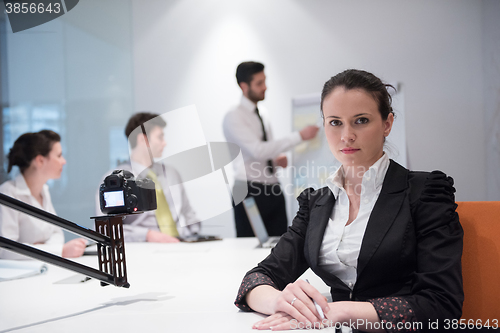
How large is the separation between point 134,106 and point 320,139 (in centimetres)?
193

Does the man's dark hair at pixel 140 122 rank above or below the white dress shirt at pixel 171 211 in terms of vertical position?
above

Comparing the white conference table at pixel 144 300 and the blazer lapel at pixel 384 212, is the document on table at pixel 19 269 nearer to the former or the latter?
the white conference table at pixel 144 300

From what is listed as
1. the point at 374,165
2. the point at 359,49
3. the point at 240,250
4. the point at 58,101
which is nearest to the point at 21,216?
the point at 240,250

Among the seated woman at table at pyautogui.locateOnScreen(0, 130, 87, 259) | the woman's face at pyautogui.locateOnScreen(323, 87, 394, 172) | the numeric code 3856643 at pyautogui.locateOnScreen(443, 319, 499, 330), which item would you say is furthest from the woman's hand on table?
the seated woman at table at pyautogui.locateOnScreen(0, 130, 87, 259)

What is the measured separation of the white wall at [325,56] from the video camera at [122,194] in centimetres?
251

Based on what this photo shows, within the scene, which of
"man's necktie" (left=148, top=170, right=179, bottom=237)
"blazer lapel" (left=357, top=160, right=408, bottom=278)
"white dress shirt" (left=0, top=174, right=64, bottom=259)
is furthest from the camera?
"man's necktie" (left=148, top=170, right=179, bottom=237)

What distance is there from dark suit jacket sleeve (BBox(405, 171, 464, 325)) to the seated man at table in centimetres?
193

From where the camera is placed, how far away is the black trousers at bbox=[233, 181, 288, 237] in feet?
11.1

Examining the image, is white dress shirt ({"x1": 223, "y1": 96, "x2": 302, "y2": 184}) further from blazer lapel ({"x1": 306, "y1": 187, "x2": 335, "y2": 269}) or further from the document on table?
blazer lapel ({"x1": 306, "y1": 187, "x2": 335, "y2": 269})

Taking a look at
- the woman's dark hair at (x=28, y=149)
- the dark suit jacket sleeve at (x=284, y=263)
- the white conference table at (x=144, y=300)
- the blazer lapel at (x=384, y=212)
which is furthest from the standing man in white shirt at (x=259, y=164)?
the blazer lapel at (x=384, y=212)

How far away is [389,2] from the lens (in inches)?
140

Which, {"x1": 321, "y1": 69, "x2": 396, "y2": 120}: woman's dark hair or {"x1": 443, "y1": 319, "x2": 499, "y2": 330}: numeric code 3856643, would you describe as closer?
{"x1": 443, "y1": 319, "x2": 499, "y2": 330}: numeric code 3856643

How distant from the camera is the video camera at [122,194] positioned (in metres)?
1.13

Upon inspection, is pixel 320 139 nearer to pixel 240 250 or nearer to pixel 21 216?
pixel 240 250
